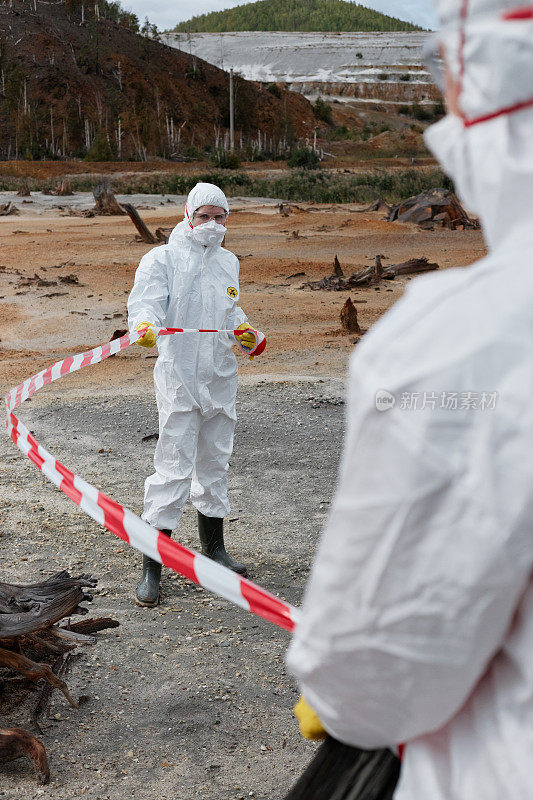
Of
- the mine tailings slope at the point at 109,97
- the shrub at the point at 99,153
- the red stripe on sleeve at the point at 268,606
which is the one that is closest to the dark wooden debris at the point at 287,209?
the red stripe on sleeve at the point at 268,606

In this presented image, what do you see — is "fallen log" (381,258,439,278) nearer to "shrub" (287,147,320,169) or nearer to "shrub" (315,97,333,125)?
"shrub" (287,147,320,169)

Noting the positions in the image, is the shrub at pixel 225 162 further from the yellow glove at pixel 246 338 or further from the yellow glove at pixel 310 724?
the yellow glove at pixel 310 724

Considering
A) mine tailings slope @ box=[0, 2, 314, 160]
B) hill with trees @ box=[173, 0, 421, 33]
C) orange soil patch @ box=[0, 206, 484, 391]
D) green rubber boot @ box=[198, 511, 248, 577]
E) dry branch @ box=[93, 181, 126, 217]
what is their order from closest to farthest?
green rubber boot @ box=[198, 511, 248, 577] → orange soil patch @ box=[0, 206, 484, 391] → dry branch @ box=[93, 181, 126, 217] → mine tailings slope @ box=[0, 2, 314, 160] → hill with trees @ box=[173, 0, 421, 33]

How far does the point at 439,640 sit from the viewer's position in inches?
40.1

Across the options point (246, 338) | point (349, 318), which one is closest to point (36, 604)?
point (246, 338)

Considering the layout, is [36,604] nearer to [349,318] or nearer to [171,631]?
[171,631]

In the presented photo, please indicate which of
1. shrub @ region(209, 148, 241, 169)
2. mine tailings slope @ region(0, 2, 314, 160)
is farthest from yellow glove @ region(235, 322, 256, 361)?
mine tailings slope @ region(0, 2, 314, 160)

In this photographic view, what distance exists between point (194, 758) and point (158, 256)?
244 cm

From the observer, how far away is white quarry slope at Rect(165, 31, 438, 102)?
375 ft

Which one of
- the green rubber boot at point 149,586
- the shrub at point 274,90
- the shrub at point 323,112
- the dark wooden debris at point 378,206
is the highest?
the shrub at point 274,90

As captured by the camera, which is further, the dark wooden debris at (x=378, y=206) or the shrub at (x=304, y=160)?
the shrub at (x=304, y=160)

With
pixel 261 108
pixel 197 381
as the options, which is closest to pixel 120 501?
pixel 197 381

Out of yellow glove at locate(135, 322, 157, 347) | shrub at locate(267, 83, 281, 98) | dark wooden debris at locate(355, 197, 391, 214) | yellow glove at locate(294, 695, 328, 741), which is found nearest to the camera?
yellow glove at locate(294, 695, 328, 741)

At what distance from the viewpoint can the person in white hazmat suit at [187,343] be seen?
4684mm
